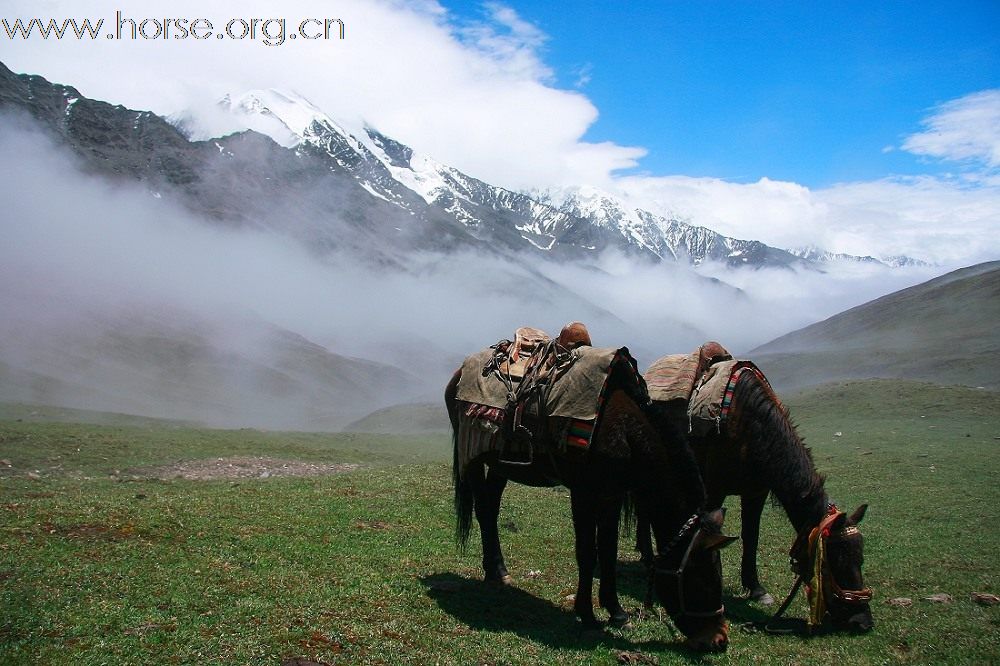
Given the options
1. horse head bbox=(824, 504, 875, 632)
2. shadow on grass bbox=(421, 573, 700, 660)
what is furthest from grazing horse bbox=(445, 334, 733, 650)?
horse head bbox=(824, 504, 875, 632)

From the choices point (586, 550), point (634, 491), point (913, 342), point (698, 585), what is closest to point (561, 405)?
point (634, 491)

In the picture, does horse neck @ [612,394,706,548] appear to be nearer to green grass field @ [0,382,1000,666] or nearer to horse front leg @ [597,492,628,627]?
horse front leg @ [597,492,628,627]

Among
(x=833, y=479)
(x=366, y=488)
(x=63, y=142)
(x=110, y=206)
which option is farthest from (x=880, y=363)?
(x=63, y=142)

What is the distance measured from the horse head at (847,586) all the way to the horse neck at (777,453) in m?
0.38

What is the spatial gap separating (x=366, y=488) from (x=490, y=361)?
22.5 feet

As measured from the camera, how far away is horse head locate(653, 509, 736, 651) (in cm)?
638

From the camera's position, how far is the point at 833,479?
19.8 metres

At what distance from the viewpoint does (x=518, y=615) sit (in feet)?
24.1

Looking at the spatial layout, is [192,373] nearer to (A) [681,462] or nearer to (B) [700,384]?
(B) [700,384]

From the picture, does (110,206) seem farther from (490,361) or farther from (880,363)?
(490,361)

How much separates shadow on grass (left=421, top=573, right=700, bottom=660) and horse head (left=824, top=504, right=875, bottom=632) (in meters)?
1.80

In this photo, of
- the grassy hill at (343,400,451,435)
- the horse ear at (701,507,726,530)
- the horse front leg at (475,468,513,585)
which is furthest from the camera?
the grassy hill at (343,400,451,435)

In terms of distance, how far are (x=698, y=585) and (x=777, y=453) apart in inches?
84.7

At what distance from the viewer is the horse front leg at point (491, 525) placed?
845 centimetres
